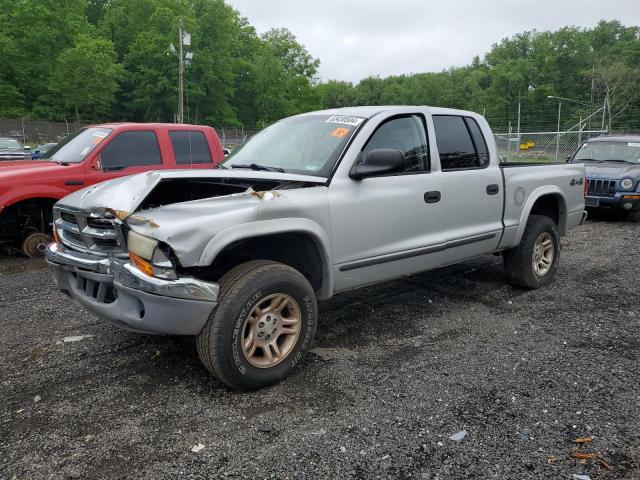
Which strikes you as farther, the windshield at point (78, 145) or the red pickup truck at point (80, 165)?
the windshield at point (78, 145)

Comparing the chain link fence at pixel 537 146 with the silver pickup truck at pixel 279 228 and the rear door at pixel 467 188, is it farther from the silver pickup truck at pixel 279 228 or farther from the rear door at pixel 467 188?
the silver pickup truck at pixel 279 228

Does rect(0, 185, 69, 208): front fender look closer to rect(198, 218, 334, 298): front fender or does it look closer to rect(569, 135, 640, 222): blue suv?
rect(198, 218, 334, 298): front fender

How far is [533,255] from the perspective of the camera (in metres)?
5.51

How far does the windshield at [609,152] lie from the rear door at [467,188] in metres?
7.71

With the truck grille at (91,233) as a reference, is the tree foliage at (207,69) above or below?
above

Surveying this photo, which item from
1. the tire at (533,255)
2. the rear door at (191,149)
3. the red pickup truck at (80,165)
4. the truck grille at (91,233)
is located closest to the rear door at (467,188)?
the tire at (533,255)

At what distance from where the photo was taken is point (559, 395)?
3.30m

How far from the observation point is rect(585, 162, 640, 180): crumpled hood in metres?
10.2

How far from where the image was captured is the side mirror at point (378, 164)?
145 inches

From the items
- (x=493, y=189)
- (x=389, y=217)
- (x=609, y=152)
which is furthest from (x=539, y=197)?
(x=609, y=152)

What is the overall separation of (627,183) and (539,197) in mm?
5856

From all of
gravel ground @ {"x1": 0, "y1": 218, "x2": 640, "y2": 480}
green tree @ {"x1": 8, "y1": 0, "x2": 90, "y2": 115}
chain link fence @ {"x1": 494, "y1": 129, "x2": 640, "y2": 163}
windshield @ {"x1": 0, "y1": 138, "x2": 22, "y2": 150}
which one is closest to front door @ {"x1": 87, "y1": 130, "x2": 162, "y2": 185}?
gravel ground @ {"x1": 0, "y1": 218, "x2": 640, "y2": 480}

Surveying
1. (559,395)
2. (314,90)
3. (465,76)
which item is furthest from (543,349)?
(465,76)

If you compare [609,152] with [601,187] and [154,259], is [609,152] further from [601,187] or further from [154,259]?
[154,259]
